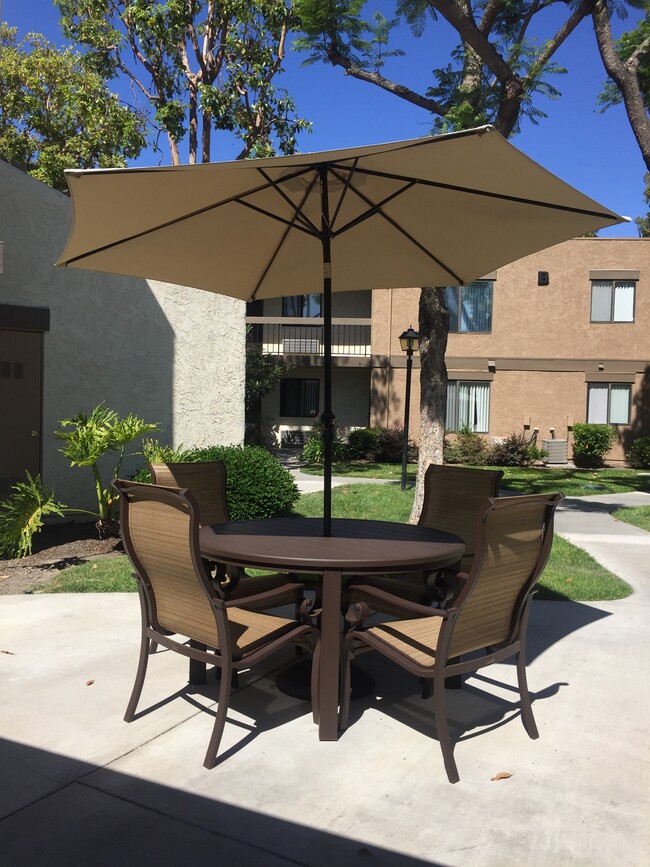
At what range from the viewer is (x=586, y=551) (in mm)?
8484

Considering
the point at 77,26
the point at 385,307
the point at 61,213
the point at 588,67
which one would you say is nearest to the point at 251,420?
the point at 385,307

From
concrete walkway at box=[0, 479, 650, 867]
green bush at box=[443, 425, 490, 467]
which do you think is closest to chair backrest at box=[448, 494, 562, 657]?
concrete walkway at box=[0, 479, 650, 867]

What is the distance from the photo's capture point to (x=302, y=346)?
25.6m

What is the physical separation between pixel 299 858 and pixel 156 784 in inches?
30.5

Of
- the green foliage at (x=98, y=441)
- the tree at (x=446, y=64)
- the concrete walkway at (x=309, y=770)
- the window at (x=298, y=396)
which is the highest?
the tree at (x=446, y=64)

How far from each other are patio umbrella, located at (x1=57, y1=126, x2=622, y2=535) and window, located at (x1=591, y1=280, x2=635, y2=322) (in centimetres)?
1835

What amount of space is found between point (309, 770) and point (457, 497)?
2563 millimetres

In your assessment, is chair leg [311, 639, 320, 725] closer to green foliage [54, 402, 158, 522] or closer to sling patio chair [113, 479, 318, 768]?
sling patio chair [113, 479, 318, 768]

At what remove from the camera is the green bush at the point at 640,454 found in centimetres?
2083

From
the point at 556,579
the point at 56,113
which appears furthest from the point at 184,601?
the point at 56,113

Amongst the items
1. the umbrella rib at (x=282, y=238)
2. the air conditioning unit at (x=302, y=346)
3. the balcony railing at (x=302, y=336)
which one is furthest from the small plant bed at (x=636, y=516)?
the air conditioning unit at (x=302, y=346)

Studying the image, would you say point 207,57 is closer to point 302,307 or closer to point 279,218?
point 302,307

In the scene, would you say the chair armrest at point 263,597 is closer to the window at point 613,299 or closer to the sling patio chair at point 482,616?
the sling patio chair at point 482,616

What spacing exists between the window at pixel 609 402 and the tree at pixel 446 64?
12.8 meters
